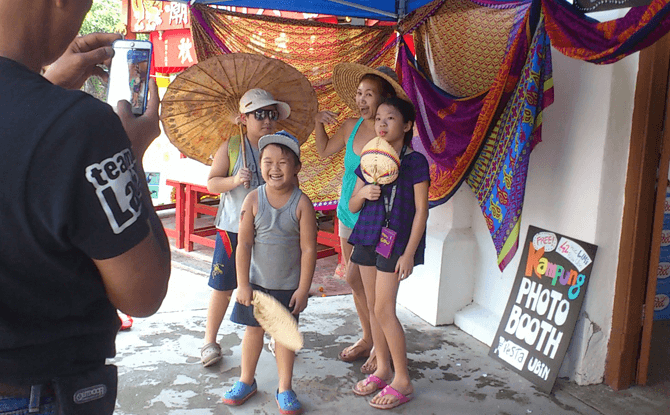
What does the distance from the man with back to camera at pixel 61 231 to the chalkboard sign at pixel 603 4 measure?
7.19 feet

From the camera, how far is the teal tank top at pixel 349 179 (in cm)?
329

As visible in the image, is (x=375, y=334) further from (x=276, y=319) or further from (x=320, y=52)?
(x=320, y=52)

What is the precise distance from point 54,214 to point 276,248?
1983 millimetres

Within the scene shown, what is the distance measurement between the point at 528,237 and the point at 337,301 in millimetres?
1803

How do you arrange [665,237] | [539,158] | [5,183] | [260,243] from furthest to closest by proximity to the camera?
[665,237] → [539,158] → [260,243] → [5,183]

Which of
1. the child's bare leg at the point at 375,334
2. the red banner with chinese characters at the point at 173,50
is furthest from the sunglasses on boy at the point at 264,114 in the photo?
the red banner with chinese characters at the point at 173,50

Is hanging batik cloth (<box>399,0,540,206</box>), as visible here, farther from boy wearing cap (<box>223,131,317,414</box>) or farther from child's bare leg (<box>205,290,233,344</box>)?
child's bare leg (<box>205,290,233,344</box>)

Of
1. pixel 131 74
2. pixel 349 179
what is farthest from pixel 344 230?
pixel 131 74

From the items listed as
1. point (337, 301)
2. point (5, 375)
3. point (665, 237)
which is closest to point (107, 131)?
point (5, 375)

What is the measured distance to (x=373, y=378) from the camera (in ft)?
10.4

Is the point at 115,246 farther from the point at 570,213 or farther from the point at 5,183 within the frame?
the point at 570,213

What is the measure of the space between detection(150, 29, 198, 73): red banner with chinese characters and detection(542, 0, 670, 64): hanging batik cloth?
7.87 metres

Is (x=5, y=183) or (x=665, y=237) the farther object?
(x=665, y=237)

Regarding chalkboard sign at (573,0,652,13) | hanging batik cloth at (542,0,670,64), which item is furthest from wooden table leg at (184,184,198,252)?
chalkboard sign at (573,0,652,13)
